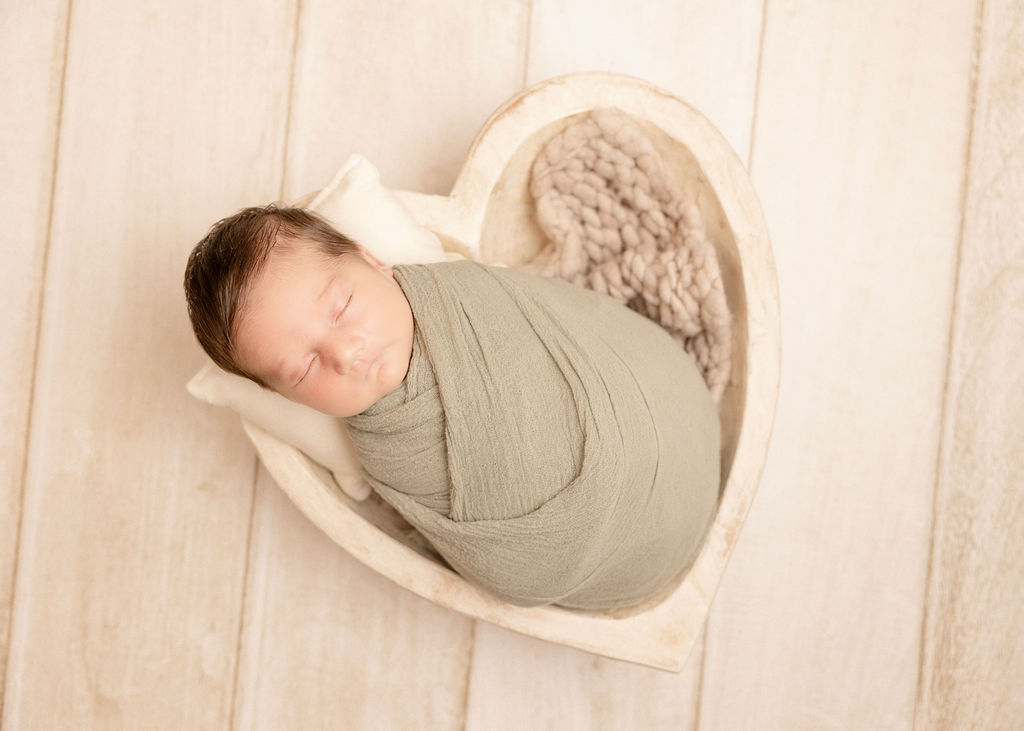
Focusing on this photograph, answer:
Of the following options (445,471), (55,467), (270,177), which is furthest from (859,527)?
(55,467)

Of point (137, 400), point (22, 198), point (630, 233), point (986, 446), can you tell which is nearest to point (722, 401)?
point (630, 233)

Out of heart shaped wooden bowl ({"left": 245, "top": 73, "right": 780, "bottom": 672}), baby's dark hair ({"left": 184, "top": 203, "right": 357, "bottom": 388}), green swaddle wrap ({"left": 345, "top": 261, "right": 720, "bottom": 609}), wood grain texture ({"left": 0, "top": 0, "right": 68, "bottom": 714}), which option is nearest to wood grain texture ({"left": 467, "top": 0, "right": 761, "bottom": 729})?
heart shaped wooden bowl ({"left": 245, "top": 73, "right": 780, "bottom": 672})

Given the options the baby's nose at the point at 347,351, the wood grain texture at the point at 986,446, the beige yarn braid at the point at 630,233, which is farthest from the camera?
the wood grain texture at the point at 986,446

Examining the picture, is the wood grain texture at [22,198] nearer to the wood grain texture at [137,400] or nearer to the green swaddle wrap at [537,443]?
the wood grain texture at [137,400]

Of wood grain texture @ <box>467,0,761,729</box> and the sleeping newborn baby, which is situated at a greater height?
wood grain texture @ <box>467,0,761,729</box>

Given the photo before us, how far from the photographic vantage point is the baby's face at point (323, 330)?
0.77 metres

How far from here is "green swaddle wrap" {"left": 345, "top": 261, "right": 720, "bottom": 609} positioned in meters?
0.77

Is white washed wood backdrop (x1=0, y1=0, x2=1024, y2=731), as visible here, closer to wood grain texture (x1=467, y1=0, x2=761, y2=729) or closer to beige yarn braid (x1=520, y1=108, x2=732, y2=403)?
wood grain texture (x1=467, y1=0, x2=761, y2=729)

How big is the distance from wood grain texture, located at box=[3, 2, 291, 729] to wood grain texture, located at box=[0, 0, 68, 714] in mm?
18

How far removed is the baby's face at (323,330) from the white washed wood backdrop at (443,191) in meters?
0.35

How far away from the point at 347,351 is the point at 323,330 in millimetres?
35

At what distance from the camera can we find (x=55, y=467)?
1115mm

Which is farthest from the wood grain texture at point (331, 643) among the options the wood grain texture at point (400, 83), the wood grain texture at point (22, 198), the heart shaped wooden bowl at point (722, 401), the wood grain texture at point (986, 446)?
the wood grain texture at point (986, 446)

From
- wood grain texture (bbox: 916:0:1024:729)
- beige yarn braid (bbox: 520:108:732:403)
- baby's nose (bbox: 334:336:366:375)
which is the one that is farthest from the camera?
wood grain texture (bbox: 916:0:1024:729)
